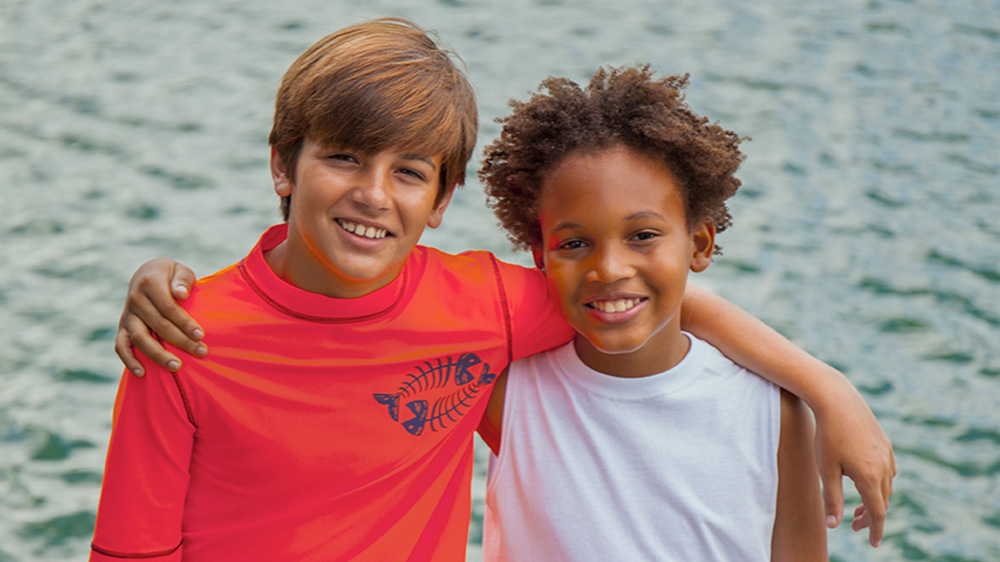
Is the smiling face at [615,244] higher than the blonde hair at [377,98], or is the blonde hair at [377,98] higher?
the blonde hair at [377,98]

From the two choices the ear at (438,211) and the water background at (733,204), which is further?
the water background at (733,204)

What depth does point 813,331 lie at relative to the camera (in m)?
4.20

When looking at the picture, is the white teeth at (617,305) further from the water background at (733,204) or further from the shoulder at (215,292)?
the water background at (733,204)

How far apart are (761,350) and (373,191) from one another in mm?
711

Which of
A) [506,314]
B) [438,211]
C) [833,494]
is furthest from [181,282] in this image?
[833,494]

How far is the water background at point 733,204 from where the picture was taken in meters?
3.57

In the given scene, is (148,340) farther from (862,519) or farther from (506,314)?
(862,519)

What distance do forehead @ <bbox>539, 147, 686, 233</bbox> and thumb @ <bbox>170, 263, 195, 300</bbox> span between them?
1.90 feet

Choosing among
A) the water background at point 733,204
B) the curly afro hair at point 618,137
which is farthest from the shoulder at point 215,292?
the water background at point 733,204

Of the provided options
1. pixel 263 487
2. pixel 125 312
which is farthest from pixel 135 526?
pixel 125 312

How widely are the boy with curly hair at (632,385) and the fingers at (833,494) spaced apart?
0.33ft

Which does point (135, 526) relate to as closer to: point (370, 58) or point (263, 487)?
point (263, 487)

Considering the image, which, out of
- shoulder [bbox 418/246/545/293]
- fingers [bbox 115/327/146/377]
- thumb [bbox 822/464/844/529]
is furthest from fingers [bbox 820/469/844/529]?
fingers [bbox 115/327/146/377]

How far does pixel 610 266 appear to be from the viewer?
5.57 feet
